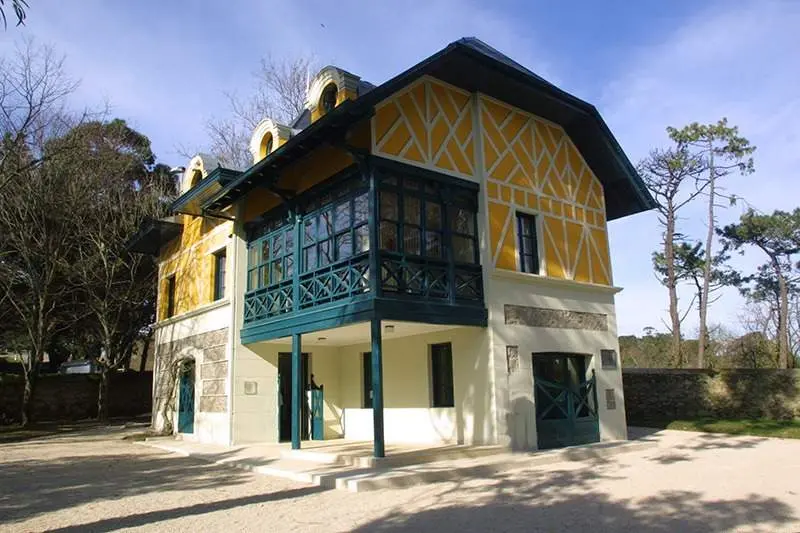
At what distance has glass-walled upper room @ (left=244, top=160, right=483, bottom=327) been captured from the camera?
34.0 ft

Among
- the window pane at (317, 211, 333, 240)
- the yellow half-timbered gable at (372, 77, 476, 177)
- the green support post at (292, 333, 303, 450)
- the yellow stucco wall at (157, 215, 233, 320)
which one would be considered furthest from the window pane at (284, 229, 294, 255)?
the yellow half-timbered gable at (372, 77, 476, 177)

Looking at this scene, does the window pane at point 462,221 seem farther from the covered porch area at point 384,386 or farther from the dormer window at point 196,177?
→ the dormer window at point 196,177

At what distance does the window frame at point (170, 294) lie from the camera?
18078mm

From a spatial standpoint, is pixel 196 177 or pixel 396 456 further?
pixel 196 177

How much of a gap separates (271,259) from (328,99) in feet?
12.1

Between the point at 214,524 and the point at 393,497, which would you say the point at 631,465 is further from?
the point at 214,524

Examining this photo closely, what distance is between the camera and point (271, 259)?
1330 cm

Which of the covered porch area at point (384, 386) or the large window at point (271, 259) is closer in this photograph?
the covered porch area at point (384, 386)

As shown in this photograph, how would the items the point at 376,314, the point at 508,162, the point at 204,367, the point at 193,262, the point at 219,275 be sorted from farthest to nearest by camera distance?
the point at 193,262
the point at 219,275
the point at 204,367
the point at 508,162
the point at 376,314

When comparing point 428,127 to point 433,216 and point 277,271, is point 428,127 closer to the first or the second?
point 433,216

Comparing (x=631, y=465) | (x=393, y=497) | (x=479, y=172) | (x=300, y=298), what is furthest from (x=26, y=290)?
(x=631, y=465)

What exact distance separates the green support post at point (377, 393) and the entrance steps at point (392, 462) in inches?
9.6

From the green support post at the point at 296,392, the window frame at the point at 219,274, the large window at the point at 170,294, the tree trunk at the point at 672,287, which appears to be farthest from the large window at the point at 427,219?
the tree trunk at the point at 672,287

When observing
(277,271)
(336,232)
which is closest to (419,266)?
(336,232)
